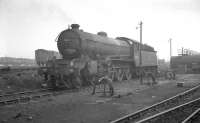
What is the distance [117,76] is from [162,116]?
11590 mm

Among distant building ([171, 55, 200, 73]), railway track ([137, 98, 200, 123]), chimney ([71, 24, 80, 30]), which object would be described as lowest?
railway track ([137, 98, 200, 123])

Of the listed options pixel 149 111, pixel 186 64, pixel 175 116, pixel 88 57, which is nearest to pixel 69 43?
pixel 88 57

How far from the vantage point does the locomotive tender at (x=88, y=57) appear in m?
13.2

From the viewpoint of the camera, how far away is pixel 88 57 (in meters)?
14.1

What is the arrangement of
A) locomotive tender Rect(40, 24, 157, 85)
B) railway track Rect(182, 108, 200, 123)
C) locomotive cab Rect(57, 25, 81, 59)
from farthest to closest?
locomotive cab Rect(57, 25, 81, 59)
locomotive tender Rect(40, 24, 157, 85)
railway track Rect(182, 108, 200, 123)

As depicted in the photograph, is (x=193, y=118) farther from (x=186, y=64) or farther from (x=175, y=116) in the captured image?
(x=186, y=64)

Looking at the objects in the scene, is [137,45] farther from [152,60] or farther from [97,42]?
[97,42]

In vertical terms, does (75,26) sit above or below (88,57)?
above

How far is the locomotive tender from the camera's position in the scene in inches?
520

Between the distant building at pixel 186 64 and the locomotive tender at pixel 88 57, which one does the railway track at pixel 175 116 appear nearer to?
the locomotive tender at pixel 88 57

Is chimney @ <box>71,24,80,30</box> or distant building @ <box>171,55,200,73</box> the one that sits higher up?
chimney @ <box>71,24,80,30</box>

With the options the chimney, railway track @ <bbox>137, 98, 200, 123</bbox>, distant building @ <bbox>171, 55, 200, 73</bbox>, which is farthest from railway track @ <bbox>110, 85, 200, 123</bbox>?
distant building @ <bbox>171, 55, 200, 73</bbox>

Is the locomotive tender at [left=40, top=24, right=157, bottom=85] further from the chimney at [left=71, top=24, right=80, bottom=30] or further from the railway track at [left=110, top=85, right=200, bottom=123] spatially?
the railway track at [left=110, top=85, right=200, bottom=123]

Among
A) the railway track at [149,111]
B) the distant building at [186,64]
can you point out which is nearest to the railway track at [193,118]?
the railway track at [149,111]
